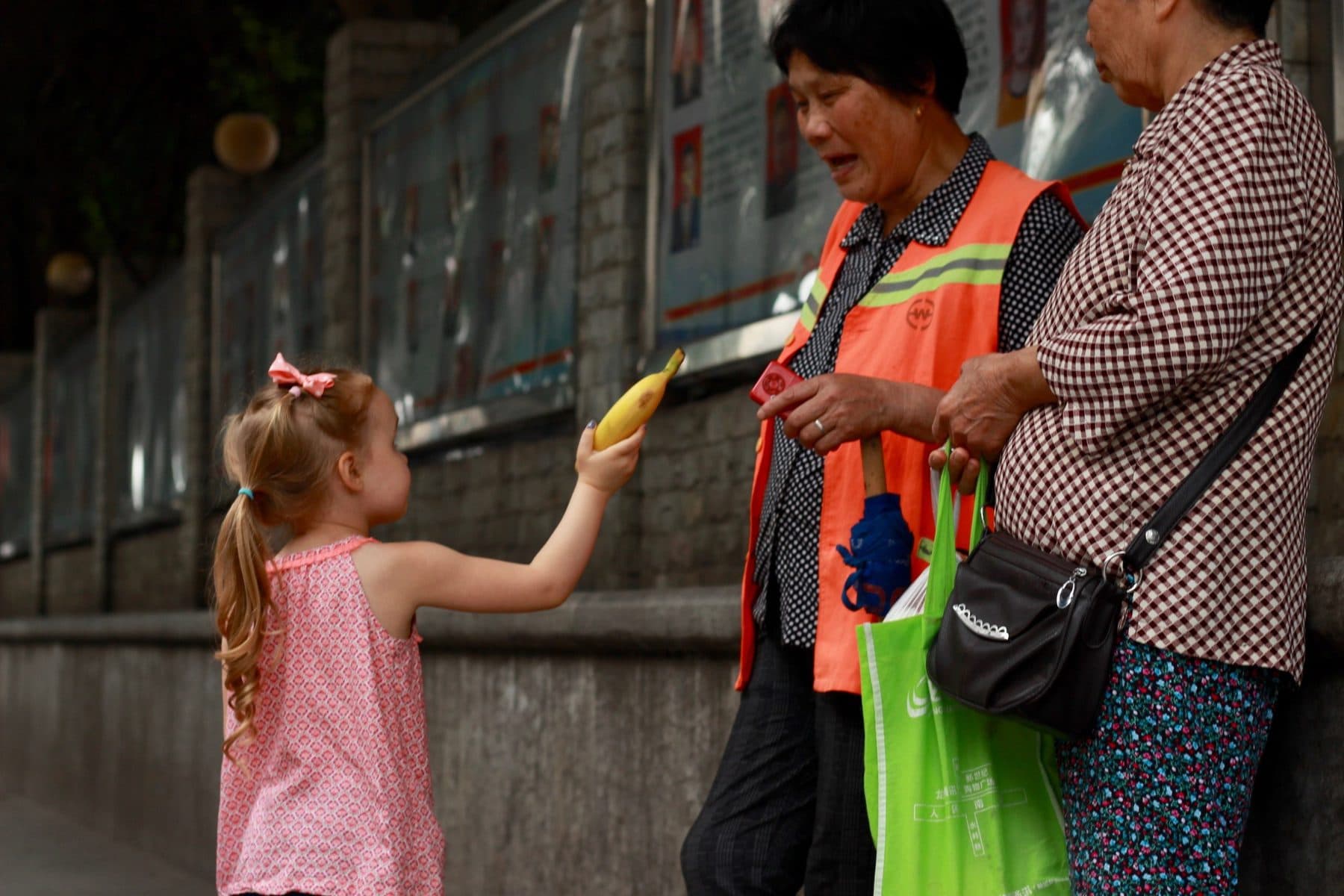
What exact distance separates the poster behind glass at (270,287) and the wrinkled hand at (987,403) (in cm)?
899

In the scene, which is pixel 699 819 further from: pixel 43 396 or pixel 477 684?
pixel 43 396

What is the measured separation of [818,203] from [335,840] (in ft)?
12.9

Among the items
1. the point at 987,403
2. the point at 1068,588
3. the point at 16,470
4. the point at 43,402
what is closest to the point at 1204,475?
the point at 1068,588

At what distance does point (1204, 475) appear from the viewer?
7.80ft

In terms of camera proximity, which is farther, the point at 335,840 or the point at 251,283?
the point at 251,283

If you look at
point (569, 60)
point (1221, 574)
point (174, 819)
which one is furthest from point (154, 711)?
point (1221, 574)

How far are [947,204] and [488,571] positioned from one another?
1014 mm

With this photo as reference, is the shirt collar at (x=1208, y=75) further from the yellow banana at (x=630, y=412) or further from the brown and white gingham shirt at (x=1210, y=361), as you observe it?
the yellow banana at (x=630, y=412)

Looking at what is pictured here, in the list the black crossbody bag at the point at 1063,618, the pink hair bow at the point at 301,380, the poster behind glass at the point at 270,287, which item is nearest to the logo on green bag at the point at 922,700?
the black crossbody bag at the point at 1063,618

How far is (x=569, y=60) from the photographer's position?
8.73 meters

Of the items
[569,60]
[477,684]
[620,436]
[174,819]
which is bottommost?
[174,819]

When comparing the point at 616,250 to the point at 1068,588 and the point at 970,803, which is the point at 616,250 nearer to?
the point at 970,803

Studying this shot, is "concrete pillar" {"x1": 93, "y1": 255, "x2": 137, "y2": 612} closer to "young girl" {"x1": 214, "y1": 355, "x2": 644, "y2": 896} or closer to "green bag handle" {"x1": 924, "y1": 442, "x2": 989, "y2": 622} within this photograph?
"young girl" {"x1": 214, "y1": 355, "x2": 644, "y2": 896}

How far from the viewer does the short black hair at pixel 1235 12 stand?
2570 mm
